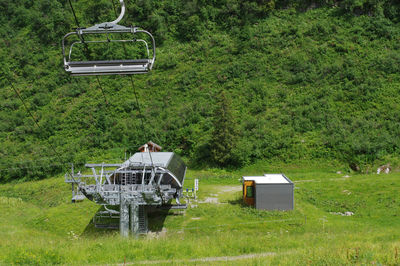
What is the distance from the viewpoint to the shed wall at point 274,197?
2217 centimetres

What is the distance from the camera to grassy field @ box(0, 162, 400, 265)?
9.66 metres

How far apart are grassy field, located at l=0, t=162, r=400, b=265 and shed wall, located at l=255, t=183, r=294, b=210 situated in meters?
0.87

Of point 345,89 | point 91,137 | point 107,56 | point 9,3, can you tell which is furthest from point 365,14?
point 9,3

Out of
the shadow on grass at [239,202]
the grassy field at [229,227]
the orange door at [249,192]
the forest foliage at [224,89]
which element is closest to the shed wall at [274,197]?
the grassy field at [229,227]

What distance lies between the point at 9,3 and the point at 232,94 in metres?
61.4

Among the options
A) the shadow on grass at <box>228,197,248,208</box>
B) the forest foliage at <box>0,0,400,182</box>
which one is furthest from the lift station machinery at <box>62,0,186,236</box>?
the forest foliage at <box>0,0,400,182</box>

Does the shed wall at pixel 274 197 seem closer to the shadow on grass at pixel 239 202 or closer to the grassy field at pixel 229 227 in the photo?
the grassy field at pixel 229 227

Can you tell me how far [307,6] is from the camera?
58.0 m

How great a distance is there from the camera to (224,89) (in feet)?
154

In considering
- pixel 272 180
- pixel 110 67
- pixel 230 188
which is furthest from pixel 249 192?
pixel 110 67

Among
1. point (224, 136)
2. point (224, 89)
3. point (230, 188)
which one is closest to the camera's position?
point (230, 188)

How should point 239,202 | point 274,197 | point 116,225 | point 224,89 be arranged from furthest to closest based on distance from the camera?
1. point 224,89
2. point 239,202
3. point 274,197
4. point 116,225

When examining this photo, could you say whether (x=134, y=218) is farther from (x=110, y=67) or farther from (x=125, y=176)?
(x=110, y=67)

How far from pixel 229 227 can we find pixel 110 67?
48.2 ft
